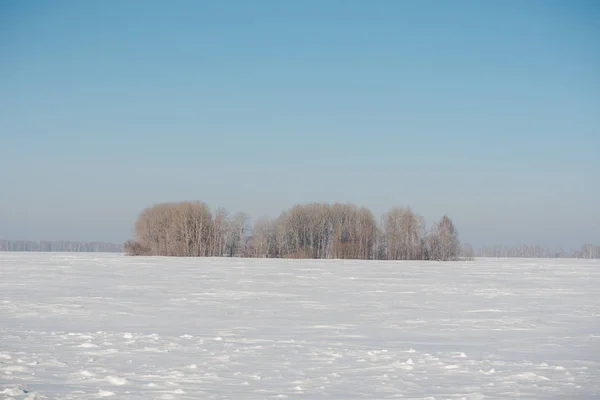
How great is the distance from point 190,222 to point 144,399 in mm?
57409

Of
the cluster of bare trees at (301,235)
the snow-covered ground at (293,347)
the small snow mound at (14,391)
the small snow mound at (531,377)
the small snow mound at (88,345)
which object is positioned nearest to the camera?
the small snow mound at (14,391)

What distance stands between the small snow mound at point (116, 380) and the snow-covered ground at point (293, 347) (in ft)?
0.16

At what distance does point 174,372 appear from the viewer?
265 inches

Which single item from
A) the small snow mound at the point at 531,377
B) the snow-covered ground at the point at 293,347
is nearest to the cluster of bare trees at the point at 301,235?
the snow-covered ground at the point at 293,347

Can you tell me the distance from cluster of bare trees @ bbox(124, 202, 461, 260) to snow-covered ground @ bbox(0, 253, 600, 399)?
4590 cm

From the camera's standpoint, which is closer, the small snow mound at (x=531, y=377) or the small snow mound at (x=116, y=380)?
the small snow mound at (x=116, y=380)

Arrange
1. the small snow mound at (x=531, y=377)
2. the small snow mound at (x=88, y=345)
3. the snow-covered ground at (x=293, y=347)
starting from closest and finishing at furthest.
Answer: the snow-covered ground at (x=293, y=347)
the small snow mound at (x=531, y=377)
the small snow mound at (x=88, y=345)

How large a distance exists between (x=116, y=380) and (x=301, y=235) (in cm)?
5687

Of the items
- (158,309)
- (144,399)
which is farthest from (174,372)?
(158,309)

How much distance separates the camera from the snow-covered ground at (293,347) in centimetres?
609

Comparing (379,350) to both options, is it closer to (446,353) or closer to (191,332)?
(446,353)

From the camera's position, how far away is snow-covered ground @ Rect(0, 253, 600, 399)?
6.09m

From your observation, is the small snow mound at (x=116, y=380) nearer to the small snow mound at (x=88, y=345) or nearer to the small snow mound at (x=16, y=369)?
the small snow mound at (x=16, y=369)

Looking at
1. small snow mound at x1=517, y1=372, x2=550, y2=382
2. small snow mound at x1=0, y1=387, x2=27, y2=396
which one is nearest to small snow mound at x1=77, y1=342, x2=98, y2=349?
small snow mound at x1=0, y1=387, x2=27, y2=396
